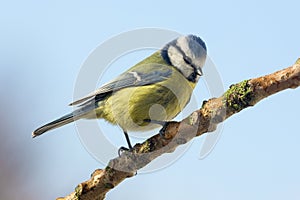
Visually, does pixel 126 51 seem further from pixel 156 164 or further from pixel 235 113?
pixel 235 113

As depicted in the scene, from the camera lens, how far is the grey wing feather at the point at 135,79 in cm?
248

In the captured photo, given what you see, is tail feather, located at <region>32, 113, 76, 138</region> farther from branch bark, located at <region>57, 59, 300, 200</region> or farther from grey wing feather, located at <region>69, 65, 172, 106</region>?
branch bark, located at <region>57, 59, 300, 200</region>

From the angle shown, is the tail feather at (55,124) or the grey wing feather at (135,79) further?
the grey wing feather at (135,79)

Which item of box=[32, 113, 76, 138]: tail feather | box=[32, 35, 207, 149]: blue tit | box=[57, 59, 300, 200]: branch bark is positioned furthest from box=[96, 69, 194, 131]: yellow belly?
box=[57, 59, 300, 200]: branch bark

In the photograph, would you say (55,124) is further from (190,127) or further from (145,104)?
(190,127)

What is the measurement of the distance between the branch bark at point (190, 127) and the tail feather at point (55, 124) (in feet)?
1.90

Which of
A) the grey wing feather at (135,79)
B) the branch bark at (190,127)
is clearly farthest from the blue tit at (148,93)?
the branch bark at (190,127)

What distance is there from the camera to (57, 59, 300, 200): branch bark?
1307 millimetres

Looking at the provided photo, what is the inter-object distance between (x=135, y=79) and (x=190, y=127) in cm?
102

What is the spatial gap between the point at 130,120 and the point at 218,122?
96cm

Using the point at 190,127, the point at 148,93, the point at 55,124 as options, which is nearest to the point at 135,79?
the point at 148,93

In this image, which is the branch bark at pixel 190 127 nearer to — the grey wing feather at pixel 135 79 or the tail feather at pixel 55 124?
the tail feather at pixel 55 124

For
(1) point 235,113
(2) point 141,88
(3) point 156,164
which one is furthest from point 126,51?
(1) point 235,113

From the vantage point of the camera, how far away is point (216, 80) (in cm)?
192
